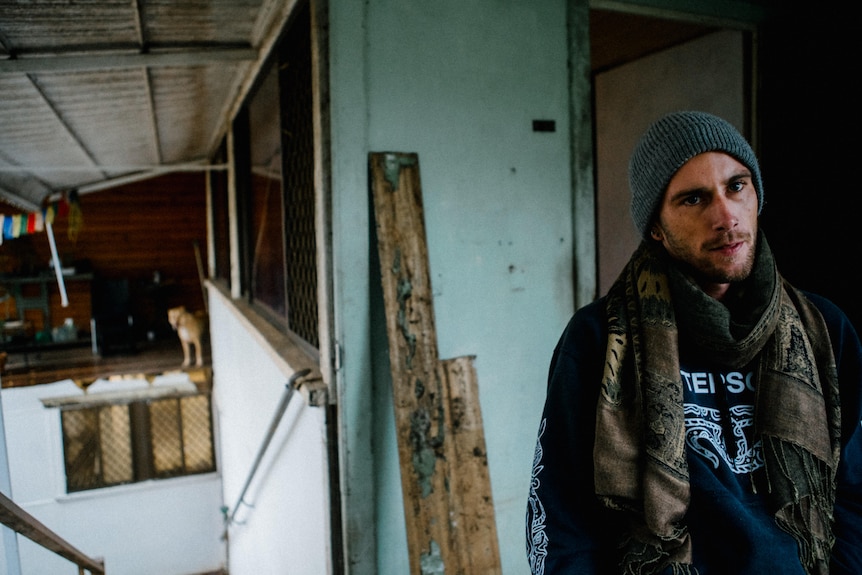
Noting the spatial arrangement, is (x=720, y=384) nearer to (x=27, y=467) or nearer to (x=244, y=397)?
(x=244, y=397)

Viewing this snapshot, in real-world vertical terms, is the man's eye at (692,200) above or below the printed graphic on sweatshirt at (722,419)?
above

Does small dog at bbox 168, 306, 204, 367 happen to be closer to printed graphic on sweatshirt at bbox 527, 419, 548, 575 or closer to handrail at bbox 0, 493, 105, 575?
handrail at bbox 0, 493, 105, 575

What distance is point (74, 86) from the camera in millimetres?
3799

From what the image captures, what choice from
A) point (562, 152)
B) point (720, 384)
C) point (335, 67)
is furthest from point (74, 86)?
point (720, 384)

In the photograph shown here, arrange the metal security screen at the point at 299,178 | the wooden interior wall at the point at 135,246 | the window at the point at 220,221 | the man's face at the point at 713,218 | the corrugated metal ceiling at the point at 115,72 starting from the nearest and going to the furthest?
the man's face at the point at 713,218, the corrugated metal ceiling at the point at 115,72, the metal security screen at the point at 299,178, the window at the point at 220,221, the wooden interior wall at the point at 135,246

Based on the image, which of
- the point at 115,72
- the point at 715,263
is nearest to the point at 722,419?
the point at 715,263

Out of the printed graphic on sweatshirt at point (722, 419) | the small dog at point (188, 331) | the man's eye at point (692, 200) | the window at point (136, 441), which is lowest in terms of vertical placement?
the window at point (136, 441)

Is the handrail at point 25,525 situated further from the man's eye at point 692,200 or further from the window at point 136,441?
the window at point 136,441

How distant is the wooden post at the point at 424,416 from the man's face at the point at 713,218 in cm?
116

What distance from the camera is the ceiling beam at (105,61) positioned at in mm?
2994

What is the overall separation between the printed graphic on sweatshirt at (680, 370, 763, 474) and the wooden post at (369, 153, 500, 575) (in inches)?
46.3

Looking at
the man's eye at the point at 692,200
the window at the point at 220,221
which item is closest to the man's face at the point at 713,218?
the man's eye at the point at 692,200

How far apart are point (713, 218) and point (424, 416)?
1.35 metres

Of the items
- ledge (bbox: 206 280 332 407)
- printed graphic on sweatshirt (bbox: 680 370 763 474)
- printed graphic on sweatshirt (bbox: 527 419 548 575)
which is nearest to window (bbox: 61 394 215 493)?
ledge (bbox: 206 280 332 407)
